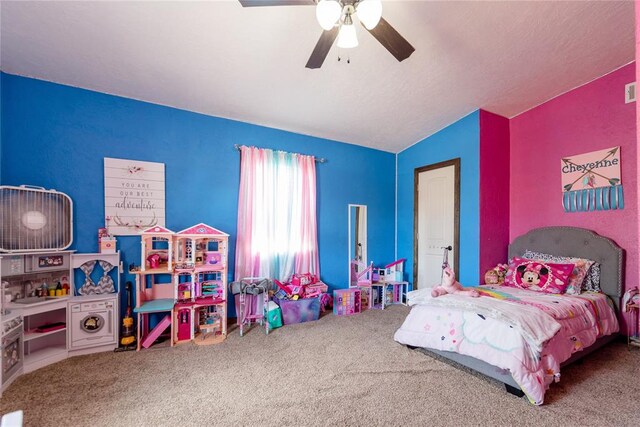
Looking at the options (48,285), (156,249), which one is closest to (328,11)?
(156,249)

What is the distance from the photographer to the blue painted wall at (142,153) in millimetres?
2486

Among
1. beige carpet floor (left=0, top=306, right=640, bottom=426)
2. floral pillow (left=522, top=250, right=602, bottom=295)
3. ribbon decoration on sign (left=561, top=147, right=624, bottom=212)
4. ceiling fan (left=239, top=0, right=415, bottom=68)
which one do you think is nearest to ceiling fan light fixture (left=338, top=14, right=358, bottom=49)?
ceiling fan (left=239, top=0, right=415, bottom=68)

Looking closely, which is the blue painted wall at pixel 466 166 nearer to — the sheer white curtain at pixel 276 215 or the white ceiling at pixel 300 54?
the white ceiling at pixel 300 54

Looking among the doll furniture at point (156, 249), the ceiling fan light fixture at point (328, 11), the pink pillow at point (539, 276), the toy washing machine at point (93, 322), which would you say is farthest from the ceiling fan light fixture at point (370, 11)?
the toy washing machine at point (93, 322)

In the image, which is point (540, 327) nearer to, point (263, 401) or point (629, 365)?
point (629, 365)

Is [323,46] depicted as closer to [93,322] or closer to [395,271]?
[93,322]

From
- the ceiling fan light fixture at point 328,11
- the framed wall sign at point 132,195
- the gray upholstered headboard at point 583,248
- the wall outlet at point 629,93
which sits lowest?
the gray upholstered headboard at point 583,248

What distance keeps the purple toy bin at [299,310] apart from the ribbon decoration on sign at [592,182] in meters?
3.32

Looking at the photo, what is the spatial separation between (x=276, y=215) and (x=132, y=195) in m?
1.62

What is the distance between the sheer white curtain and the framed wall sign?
2.95 ft

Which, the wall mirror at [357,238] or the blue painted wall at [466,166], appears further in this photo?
the wall mirror at [357,238]

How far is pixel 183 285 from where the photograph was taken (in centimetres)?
291

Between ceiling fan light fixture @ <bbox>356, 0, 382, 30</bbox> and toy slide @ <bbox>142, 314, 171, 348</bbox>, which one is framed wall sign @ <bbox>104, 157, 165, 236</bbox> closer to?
toy slide @ <bbox>142, 314, 171, 348</bbox>

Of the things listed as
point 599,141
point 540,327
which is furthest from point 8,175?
point 599,141
